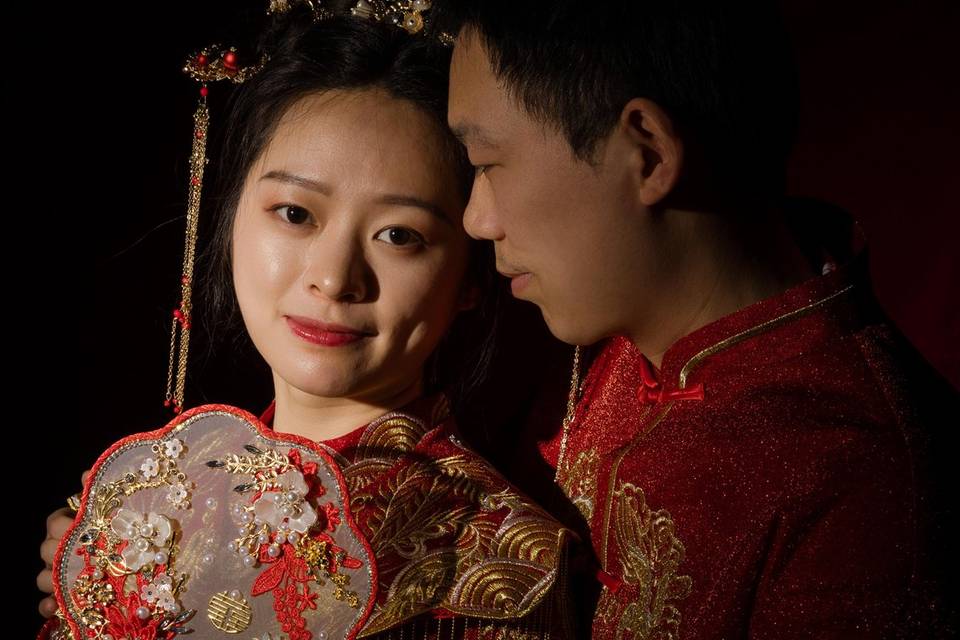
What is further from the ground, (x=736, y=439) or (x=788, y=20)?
→ (x=788, y=20)

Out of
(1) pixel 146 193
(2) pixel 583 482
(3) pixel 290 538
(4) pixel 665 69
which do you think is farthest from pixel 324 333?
(1) pixel 146 193

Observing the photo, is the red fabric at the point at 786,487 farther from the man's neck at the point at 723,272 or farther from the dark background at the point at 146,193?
the dark background at the point at 146,193

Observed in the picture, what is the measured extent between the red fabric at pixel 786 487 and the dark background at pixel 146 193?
558mm

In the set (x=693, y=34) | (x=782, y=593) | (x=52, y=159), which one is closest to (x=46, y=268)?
(x=52, y=159)

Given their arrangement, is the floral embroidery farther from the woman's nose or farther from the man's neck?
the man's neck

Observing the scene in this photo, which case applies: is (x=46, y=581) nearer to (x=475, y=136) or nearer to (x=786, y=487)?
(x=475, y=136)

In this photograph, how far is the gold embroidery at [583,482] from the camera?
1274 mm

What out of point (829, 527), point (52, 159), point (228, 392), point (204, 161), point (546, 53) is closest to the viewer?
point (829, 527)

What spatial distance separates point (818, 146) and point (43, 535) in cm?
157

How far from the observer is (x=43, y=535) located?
5.41 ft

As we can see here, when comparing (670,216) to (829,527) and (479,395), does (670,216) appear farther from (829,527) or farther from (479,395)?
(479,395)

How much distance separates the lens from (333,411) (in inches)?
53.2

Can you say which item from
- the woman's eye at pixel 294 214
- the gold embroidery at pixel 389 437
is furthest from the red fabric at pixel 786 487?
the woman's eye at pixel 294 214

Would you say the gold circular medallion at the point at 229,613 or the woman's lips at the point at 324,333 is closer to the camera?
the gold circular medallion at the point at 229,613
